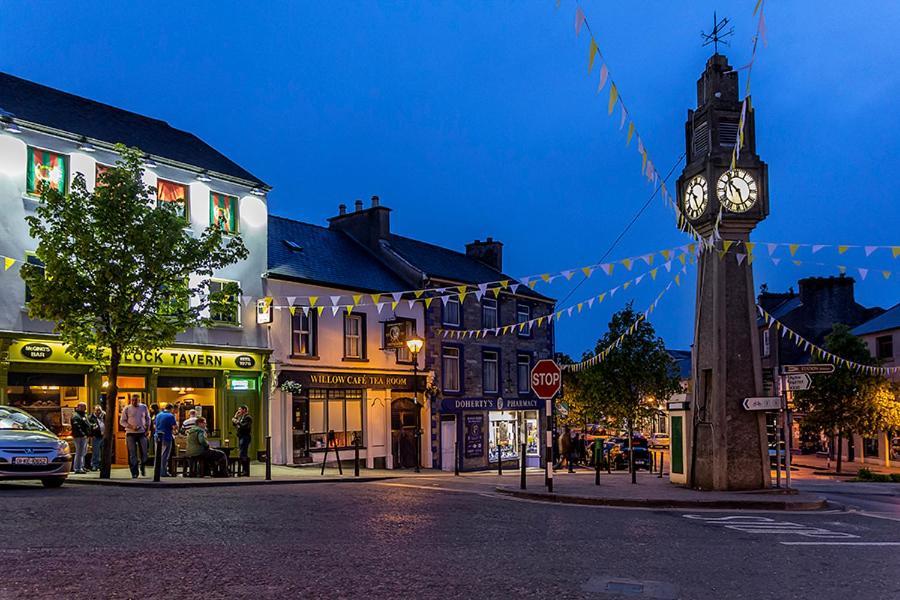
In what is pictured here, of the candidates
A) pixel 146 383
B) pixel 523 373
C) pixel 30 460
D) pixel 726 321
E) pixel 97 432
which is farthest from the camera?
pixel 523 373

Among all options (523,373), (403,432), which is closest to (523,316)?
(523,373)

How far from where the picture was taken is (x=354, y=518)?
11.5 meters

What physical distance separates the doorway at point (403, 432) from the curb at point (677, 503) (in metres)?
15.9

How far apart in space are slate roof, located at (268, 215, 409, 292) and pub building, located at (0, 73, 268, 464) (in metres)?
1.80

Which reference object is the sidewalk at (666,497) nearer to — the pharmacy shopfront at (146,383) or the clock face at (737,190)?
the clock face at (737,190)

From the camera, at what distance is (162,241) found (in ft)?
61.4

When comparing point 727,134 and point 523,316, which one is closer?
point 727,134

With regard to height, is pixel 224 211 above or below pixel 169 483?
above

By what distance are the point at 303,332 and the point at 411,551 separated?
67.5ft

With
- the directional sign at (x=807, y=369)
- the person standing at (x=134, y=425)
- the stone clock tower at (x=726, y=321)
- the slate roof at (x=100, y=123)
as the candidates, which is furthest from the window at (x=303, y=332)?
the directional sign at (x=807, y=369)

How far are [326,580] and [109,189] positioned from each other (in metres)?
14.4

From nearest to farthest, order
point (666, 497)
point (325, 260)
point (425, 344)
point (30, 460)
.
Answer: point (30, 460) → point (666, 497) → point (325, 260) → point (425, 344)

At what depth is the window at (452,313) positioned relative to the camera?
3525 centimetres

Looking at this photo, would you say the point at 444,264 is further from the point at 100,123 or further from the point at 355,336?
the point at 100,123
